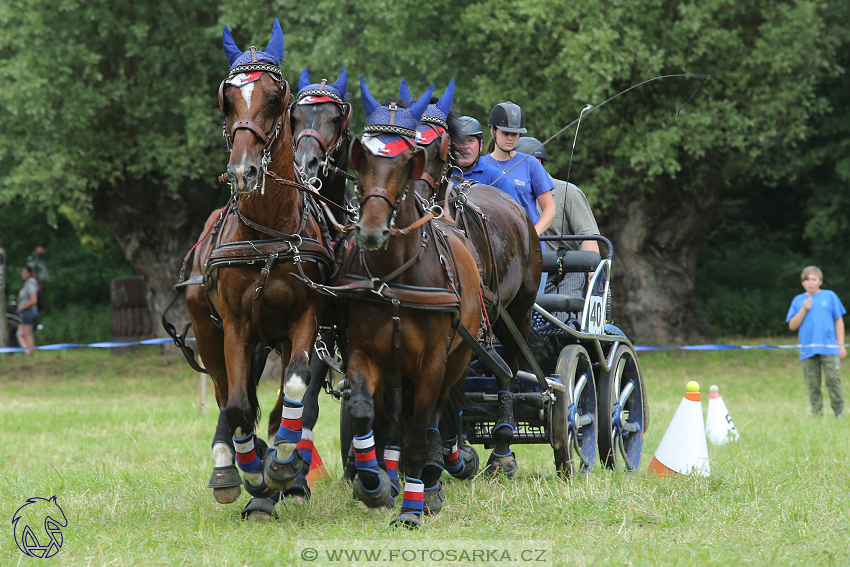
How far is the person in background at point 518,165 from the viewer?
6703 millimetres

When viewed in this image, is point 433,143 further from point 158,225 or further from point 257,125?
point 158,225

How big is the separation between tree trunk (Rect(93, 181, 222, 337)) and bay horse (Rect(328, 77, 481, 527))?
38.6 feet

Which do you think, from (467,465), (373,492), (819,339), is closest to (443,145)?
(373,492)

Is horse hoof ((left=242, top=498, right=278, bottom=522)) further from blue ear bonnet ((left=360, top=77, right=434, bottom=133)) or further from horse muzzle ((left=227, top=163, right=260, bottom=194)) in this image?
blue ear bonnet ((left=360, top=77, right=434, bottom=133))

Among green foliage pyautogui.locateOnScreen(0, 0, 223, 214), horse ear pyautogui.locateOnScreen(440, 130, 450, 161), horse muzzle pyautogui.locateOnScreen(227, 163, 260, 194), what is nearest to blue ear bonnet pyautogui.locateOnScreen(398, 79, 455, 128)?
horse ear pyautogui.locateOnScreen(440, 130, 450, 161)

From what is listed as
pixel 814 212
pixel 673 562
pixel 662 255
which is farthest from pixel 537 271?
pixel 814 212

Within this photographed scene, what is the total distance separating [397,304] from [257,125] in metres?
1.07

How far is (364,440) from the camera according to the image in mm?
4625

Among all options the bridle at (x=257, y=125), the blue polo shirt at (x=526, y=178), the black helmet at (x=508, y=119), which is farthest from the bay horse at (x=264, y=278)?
the blue polo shirt at (x=526, y=178)

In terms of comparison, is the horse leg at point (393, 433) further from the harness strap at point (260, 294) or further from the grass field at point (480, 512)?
the harness strap at point (260, 294)

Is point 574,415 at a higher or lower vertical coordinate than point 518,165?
lower

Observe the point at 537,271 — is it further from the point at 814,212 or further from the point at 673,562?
the point at 814,212

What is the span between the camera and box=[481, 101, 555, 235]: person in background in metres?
6.70

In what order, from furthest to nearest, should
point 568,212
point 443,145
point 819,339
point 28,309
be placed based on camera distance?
point 28,309 < point 819,339 < point 568,212 < point 443,145
